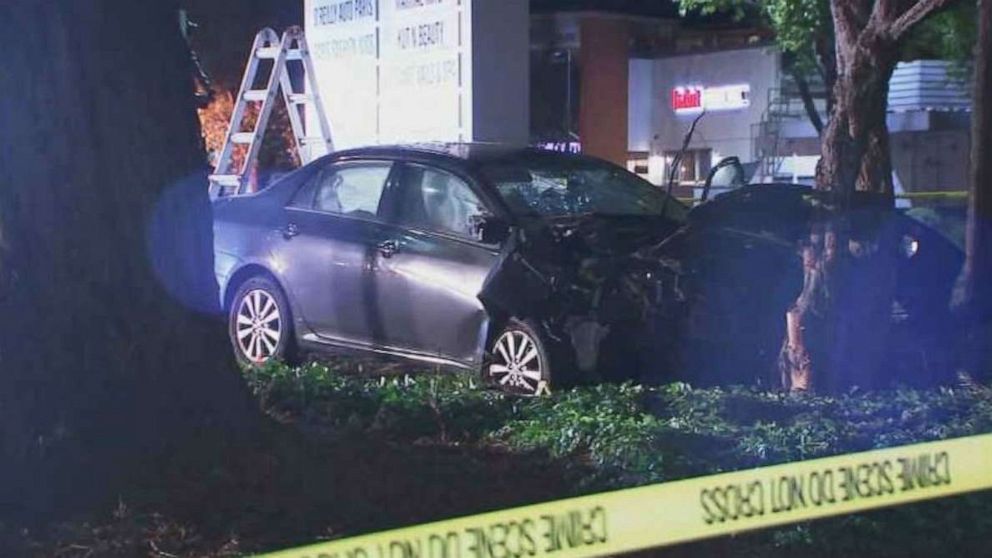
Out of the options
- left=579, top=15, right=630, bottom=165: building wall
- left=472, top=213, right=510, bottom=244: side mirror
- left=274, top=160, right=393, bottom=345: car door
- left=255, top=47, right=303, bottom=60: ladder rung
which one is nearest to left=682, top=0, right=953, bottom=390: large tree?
left=472, top=213, right=510, bottom=244: side mirror

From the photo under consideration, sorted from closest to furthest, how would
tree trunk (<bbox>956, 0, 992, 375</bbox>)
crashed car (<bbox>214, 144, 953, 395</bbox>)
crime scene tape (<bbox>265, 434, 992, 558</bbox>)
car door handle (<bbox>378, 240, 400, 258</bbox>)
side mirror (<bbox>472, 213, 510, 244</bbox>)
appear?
1. crime scene tape (<bbox>265, 434, 992, 558</bbox>)
2. crashed car (<bbox>214, 144, 953, 395</bbox>)
3. side mirror (<bbox>472, 213, 510, 244</bbox>)
4. tree trunk (<bbox>956, 0, 992, 375</bbox>)
5. car door handle (<bbox>378, 240, 400, 258</bbox>)

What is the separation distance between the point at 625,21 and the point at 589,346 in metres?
20.3

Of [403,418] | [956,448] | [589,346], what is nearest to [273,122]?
[589,346]

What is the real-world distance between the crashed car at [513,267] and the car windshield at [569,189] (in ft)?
0.05

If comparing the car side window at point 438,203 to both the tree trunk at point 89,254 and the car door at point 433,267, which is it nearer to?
the car door at point 433,267

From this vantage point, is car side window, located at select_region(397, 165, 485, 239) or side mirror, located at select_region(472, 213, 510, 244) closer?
side mirror, located at select_region(472, 213, 510, 244)

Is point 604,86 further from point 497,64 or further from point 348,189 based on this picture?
point 348,189

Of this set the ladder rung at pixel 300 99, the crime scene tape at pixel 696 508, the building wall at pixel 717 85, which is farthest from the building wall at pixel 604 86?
the crime scene tape at pixel 696 508

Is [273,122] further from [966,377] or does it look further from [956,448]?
[956,448]

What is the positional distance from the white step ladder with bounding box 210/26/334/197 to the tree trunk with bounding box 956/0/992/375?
6.29 meters

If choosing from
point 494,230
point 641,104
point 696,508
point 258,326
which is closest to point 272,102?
point 258,326

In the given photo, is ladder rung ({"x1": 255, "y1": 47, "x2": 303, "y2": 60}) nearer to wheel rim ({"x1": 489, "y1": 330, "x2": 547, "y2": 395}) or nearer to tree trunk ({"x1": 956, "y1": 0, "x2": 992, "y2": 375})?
wheel rim ({"x1": 489, "y1": 330, "x2": 547, "y2": 395})

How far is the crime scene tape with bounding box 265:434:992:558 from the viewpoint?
12.9ft

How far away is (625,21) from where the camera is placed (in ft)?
89.3
